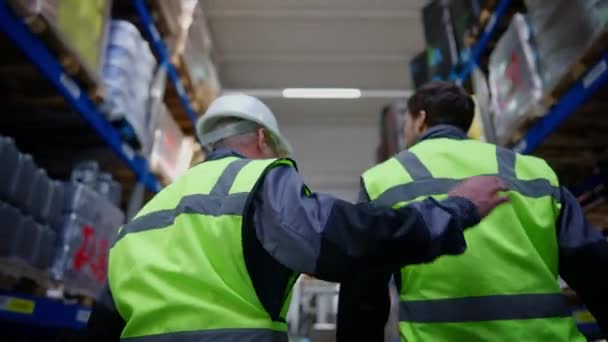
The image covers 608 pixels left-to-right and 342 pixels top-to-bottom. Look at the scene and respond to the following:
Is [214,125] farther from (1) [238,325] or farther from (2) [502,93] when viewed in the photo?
(2) [502,93]

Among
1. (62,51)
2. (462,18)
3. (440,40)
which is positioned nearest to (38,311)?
(62,51)

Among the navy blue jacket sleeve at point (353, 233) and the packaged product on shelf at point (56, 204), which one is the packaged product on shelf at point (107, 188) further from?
the navy blue jacket sleeve at point (353, 233)

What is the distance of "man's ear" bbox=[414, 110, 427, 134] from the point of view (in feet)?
6.66

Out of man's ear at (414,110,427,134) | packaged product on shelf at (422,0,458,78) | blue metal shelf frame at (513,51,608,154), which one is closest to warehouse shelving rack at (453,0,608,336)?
blue metal shelf frame at (513,51,608,154)

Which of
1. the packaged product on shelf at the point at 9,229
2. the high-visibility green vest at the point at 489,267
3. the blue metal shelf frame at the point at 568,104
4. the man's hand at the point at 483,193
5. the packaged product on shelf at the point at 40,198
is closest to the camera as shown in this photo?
the man's hand at the point at 483,193

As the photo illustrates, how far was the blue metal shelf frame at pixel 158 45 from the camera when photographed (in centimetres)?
405

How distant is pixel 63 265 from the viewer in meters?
2.70

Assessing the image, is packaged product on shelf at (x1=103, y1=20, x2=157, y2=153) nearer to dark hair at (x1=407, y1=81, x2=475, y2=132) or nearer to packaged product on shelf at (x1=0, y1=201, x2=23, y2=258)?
packaged product on shelf at (x1=0, y1=201, x2=23, y2=258)

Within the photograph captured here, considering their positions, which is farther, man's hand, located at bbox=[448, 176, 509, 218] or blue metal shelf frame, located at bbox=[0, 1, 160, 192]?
blue metal shelf frame, located at bbox=[0, 1, 160, 192]

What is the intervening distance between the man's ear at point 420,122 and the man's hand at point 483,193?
30.1 inches

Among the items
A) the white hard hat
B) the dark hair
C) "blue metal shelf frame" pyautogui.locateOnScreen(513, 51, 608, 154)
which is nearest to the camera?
the white hard hat

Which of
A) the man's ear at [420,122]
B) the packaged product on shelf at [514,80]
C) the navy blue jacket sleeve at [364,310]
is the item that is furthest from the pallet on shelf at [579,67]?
the navy blue jacket sleeve at [364,310]

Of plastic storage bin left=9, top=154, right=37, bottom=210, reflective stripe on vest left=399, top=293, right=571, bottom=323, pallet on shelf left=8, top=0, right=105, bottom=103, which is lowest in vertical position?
reflective stripe on vest left=399, top=293, right=571, bottom=323

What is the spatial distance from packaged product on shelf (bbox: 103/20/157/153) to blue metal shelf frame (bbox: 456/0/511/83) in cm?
280
